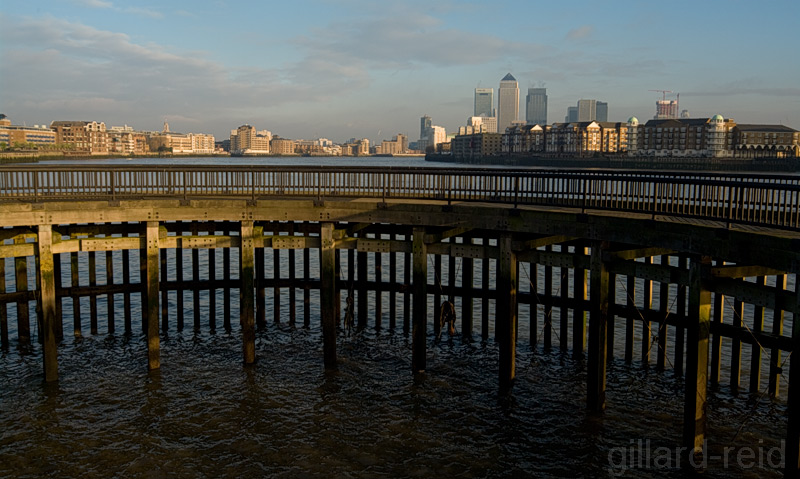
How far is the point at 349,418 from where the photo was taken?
1895 centimetres

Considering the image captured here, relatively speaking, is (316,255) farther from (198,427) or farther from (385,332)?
(198,427)

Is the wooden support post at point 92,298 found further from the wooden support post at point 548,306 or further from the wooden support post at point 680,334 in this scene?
the wooden support post at point 680,334

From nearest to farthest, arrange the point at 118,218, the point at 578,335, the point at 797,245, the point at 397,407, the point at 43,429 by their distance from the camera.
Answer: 1. the point at 797,245
2. the point at 43,429
3. the point at 397,407
4. the point at 118,218
5. the point at 578,335

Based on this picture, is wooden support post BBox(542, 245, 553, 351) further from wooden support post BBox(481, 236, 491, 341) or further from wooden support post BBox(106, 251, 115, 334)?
wooden support post BBox(106, 251, 115, 334)

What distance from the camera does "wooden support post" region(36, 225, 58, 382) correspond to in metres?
20.7

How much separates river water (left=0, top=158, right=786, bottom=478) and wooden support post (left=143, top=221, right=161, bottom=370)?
2.88ft

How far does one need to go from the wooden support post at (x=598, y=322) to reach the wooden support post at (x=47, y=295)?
1657 cm

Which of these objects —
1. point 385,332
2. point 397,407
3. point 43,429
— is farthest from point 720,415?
point 43,429

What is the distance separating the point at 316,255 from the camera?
167 feet

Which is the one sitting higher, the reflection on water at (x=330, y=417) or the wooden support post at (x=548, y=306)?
the wooden support post at (x=548, y=306)

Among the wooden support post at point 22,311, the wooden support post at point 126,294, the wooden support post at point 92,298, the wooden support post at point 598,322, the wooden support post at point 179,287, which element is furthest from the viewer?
the wooden support post at point 179,287

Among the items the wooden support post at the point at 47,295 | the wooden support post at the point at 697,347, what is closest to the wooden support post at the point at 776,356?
the wooden support post at the point at 697,347

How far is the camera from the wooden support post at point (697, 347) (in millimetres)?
15273

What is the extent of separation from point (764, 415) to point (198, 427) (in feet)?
52.8
